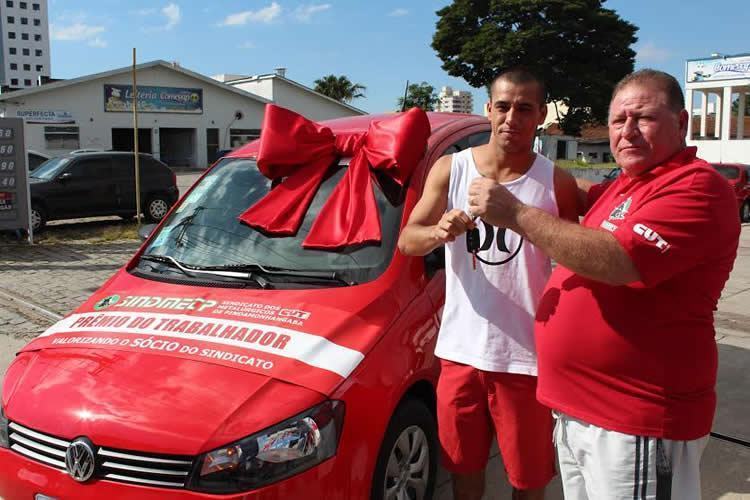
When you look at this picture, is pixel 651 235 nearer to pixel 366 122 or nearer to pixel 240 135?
pixel 366 122

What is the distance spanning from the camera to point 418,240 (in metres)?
2.48

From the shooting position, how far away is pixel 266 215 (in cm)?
325

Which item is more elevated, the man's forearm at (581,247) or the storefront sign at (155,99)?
the storefront sign at (155,99)

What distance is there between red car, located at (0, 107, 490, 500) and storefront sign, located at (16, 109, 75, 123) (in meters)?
36.0

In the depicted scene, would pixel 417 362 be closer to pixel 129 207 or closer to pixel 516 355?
pixel 516 355

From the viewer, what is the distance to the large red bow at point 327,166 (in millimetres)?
3084

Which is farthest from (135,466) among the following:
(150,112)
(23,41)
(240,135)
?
(23,41)

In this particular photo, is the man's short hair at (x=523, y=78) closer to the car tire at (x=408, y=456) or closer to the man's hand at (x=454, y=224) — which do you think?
the man's hand at (x=454, y=224)

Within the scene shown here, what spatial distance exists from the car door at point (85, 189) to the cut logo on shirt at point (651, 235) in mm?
13358

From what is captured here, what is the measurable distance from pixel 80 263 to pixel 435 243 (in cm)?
888

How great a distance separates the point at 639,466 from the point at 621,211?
2.34ft

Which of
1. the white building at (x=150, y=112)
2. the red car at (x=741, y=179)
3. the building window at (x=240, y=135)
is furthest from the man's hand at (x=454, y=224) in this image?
the building window at (x=240, y=135)

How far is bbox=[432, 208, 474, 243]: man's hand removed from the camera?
2.12 meters

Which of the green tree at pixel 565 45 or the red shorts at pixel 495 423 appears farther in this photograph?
the green tree at pixel 565 45
